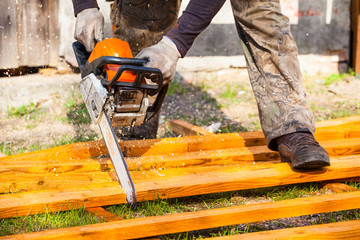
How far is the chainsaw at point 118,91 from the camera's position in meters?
1.77

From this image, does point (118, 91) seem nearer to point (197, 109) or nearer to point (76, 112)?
point (76, 112)

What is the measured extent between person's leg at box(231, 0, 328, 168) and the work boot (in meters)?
0.02

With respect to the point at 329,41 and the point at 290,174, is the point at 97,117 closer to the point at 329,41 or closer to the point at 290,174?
the point at 290,174

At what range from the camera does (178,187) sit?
6.22 ft

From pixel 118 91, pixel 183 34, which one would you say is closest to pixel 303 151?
pixel 183 34

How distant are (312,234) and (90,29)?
1422mm

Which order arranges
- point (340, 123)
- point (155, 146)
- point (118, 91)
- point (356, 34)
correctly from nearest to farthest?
point (118, 91) → point (155, 146) → point (340, 123) → point (356, 34)

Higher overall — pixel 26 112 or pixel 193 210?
pixel 193 210

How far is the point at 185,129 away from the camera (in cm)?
314

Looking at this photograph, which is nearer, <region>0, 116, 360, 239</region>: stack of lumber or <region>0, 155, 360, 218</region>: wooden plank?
<region>0, 116, 360, 239</region>: stack of lumber

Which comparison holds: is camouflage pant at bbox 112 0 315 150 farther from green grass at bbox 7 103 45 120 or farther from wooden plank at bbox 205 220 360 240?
green grass at bbox 7 103 45 120

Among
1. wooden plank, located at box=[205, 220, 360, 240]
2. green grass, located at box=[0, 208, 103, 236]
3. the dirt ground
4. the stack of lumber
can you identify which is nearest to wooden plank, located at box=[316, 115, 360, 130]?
the stack of lumber

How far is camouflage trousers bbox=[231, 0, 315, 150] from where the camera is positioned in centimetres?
218

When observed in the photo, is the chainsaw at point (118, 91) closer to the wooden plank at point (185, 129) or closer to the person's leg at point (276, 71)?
the person's leg at point (276, 71)
